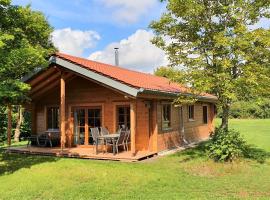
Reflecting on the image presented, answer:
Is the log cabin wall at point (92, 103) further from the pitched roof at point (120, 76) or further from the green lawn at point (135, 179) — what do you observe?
the green lawn at point (135, 179)

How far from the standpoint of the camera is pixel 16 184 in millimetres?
9094

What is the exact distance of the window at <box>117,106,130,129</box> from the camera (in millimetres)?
14680

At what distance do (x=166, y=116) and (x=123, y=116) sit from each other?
86.6 inches

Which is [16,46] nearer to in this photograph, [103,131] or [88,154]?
[88,154]

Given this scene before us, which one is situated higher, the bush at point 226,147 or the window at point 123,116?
the window at point 123,116

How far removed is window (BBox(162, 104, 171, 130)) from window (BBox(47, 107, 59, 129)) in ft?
17.3

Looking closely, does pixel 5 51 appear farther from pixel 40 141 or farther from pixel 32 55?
pixel 40 141

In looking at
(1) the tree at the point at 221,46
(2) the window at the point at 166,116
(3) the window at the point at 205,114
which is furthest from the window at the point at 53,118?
(3) the window at the point at 205,114

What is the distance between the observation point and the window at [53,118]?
17016 mm

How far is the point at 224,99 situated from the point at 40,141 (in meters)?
9.08

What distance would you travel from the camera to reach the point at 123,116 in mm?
14836

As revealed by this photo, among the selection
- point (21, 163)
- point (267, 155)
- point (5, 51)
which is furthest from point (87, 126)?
point (267, 155)

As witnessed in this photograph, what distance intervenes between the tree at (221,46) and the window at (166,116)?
352cm

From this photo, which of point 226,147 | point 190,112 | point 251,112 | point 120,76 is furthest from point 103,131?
point 251,112
